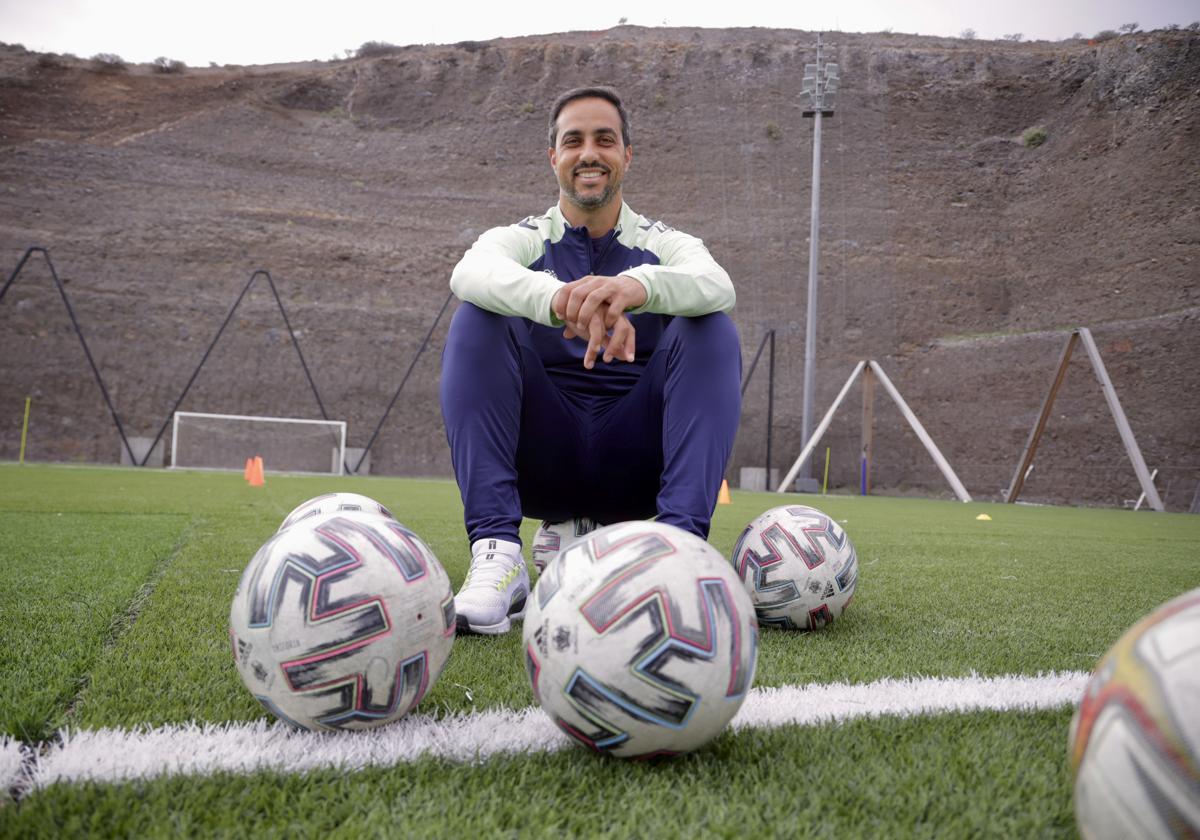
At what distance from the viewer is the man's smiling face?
9.71ft

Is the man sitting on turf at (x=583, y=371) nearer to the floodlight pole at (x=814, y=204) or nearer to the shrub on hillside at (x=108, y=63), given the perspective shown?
the floodlight pole at (x=814, y=204)

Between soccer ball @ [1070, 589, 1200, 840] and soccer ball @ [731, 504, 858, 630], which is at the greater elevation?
soccer ball @ [1070, 589, 1200, 840]

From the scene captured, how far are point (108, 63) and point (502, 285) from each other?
50.4 metres

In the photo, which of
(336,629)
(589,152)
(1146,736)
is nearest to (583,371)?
(589,152)

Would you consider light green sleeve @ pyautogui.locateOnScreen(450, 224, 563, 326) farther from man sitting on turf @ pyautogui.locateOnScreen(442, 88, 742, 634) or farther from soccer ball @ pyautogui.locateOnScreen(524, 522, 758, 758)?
soccer ball @ pyautogui.locateOnScreen(524, 522, 758, 758)

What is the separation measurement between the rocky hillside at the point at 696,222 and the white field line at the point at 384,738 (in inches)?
912

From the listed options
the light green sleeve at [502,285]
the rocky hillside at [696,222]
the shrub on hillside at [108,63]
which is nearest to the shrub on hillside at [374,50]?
the rocky hillside at [696,222]

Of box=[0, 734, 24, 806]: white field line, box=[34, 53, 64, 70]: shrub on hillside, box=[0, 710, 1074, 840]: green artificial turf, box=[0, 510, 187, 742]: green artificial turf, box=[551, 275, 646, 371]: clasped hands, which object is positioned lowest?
box=[0, 510, 187, 742]: green artificial turf

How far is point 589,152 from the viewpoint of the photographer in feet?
9.68

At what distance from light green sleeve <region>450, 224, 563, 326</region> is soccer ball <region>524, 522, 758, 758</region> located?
3.75 feet

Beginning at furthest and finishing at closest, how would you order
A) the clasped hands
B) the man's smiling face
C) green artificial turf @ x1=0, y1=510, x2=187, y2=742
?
the man's smiling face < the clasped hands < green artificial turf @ x1=0, y1=510, x2=187, y2=742

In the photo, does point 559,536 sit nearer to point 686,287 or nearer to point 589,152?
point 686,287

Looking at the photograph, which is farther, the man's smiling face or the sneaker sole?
the man's smiling face

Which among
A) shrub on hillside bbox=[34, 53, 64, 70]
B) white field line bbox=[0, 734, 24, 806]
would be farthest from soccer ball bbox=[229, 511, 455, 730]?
shrub on hillside bbox=[34, 53, 64, 70]
